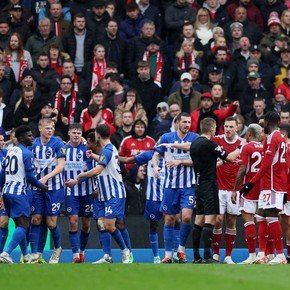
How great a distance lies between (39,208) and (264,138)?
3973 mm

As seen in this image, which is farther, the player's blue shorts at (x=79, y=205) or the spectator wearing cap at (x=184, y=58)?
the spectator wearing cap at (x=184, y=58)

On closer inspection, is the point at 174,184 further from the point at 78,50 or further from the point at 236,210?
the point at 78,50

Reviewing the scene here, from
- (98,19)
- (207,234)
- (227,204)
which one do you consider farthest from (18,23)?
(207,234)

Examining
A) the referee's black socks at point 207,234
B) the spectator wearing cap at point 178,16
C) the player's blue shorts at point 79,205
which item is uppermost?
the spectator wearing cap at point 178,16

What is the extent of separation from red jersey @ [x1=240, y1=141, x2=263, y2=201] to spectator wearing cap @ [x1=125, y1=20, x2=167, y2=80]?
764 cm

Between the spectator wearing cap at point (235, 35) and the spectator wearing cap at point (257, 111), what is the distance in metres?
2.62

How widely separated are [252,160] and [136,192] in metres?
4.39

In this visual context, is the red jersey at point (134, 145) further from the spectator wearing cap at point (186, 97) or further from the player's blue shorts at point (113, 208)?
the player's blue shorts at point (113, 208)

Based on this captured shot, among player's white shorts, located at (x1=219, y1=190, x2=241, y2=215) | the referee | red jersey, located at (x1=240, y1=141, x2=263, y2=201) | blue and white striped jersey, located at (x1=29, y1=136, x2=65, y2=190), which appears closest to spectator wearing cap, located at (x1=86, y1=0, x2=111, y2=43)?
blue and white striped jersey, located at (x1=29, y1=136, x2=65, y2=190)

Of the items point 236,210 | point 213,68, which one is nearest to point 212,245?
point 236,210

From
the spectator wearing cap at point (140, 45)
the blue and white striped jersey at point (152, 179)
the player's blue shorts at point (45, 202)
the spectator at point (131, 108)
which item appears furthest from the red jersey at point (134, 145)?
the spectator wearing cap at point (140, 45)

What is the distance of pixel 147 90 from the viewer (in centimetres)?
2862

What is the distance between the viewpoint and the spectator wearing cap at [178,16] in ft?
100

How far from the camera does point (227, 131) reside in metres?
22.8
